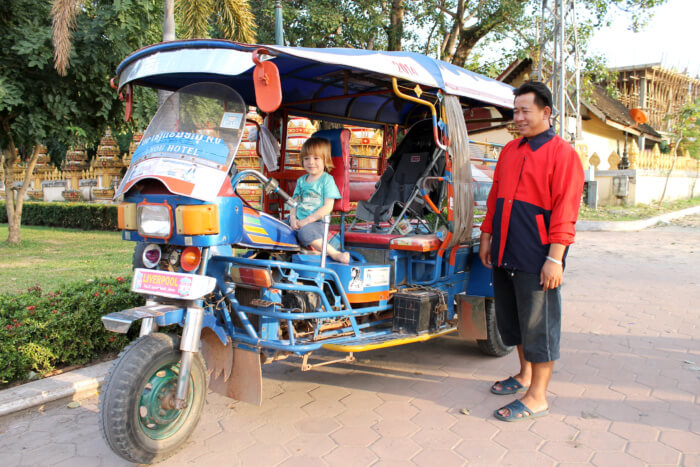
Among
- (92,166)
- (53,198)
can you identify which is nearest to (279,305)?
(92,166)

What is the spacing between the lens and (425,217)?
546 cm

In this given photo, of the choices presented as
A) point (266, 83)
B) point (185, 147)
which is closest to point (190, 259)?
point (185, 147)

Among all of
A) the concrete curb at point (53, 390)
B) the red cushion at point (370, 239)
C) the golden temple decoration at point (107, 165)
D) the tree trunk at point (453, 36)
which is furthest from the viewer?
the golden temple decoration at point (107, 165)

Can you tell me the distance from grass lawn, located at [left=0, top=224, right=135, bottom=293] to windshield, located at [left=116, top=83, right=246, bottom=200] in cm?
272

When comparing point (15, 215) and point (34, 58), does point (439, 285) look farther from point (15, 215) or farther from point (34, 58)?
point (15, 215)

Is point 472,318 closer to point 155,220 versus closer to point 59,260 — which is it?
point 155,220

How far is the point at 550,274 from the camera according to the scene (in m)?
Answer: 3.40

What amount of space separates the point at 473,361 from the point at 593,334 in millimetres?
1520

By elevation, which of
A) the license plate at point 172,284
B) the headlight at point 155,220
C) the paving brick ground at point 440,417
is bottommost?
the paving brick ground at point 440,417

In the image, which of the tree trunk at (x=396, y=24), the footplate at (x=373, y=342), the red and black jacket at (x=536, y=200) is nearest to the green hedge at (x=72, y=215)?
the tree trunk at (x=396, y=24)

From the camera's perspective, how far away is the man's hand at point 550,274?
339cm

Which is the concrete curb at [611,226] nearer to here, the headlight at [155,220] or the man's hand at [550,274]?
the man's hand at [550,274]

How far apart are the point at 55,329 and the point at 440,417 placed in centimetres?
302

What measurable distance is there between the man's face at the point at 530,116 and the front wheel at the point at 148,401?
102 inches
